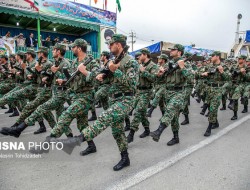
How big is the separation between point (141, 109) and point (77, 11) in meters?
12.2

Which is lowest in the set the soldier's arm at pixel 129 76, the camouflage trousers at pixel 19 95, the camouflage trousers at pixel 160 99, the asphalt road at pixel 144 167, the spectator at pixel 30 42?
the asphalt road at pixel 144 167

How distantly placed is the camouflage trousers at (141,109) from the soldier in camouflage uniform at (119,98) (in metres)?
1.30

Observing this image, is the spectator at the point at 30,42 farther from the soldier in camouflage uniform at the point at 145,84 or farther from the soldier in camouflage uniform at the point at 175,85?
the soldier in camouflage uniform at the point at 175,85

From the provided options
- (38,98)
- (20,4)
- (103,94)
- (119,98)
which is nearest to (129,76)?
(119,98)

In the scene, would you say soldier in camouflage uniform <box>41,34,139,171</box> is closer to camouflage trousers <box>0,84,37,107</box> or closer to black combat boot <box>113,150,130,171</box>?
black combat boot <box>113,150,130,171</box>

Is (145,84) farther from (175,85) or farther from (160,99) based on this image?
(160,99)

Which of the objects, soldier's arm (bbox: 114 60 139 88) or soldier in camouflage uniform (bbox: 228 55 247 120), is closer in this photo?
soldier's arm (bbox: 114 60 139 88)

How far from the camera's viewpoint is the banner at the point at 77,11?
43.9ft

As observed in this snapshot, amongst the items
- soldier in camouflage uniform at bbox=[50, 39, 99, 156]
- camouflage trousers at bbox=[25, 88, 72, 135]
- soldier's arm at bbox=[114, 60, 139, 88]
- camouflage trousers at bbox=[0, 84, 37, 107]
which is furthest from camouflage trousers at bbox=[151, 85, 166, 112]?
soldier's arm at bbox=[114, 60, 139, 88]

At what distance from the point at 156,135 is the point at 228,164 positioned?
117 cm

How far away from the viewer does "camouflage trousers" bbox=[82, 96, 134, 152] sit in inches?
111

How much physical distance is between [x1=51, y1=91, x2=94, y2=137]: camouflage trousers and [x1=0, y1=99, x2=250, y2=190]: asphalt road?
52cm

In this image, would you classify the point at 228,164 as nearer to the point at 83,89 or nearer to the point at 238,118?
the point at 83,89

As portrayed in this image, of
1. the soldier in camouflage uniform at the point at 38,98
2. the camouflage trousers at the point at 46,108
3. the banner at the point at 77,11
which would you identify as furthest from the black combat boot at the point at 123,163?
the banner at the point at 77,11
